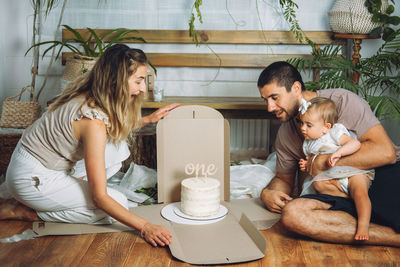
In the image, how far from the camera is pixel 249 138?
3.63 m

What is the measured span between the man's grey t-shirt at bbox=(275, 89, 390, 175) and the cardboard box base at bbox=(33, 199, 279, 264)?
29cm

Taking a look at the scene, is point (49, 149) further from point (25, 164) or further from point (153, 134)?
point (153, 134)

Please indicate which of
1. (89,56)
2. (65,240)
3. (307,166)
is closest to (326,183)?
(307,166)

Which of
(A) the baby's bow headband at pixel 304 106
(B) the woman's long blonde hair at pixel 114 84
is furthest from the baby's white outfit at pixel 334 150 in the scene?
(B) the woman's long blonde hair at pixel 114 84

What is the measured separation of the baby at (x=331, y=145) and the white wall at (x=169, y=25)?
149cm

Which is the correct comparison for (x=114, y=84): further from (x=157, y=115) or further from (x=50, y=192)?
(x=50, y=192)

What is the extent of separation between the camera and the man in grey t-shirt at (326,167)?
1941 millimetres

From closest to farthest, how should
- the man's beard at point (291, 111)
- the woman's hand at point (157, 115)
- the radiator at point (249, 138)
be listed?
the man's beard at point (291, 111)
the woman's hand at point (157, 115)
the radiator at point (249, 138)

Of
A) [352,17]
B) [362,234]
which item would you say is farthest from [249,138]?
[362,234]

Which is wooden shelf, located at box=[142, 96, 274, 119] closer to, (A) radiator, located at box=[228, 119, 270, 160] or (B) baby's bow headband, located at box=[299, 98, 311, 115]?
(A) radiator, located at box=[228, 119, 270, 160]

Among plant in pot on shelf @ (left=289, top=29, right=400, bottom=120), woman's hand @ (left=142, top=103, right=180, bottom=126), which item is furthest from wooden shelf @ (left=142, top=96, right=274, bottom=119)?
woman's hand @ (left=142, top=103, right=180, bottom=126)

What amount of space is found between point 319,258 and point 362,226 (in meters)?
0.22

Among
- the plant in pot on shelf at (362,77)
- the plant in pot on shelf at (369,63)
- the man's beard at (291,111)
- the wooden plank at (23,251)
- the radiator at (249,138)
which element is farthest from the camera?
the radiator at (249,138)

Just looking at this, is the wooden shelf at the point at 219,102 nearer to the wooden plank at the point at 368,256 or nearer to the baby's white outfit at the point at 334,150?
the baby's white outfit at the point at 334,150
